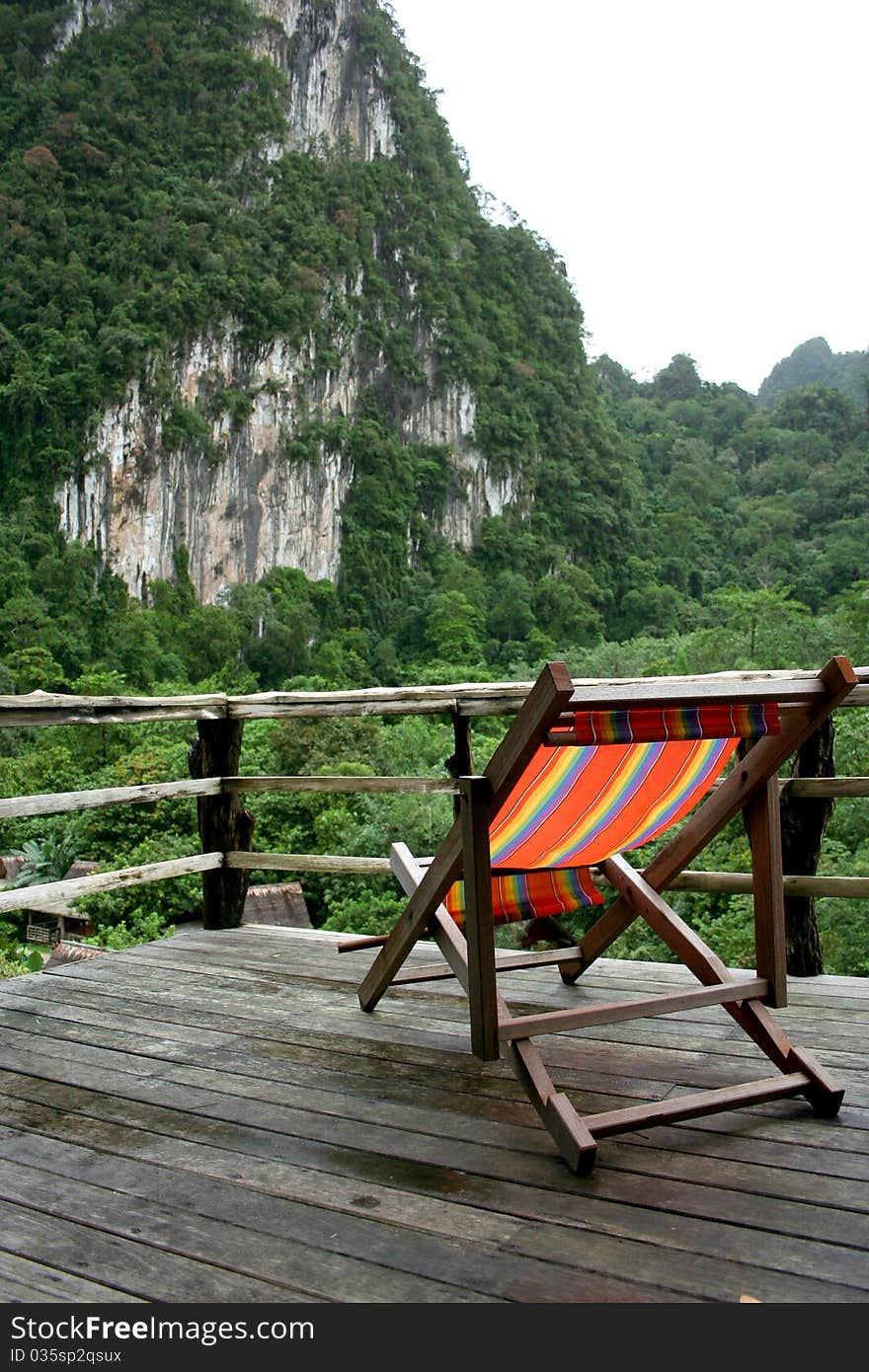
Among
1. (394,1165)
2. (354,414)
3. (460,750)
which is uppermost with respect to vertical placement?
(354,414)

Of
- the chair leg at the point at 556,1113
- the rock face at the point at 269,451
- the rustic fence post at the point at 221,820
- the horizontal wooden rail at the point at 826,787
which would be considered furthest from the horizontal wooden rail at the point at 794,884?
the rock face at the point at 269,451

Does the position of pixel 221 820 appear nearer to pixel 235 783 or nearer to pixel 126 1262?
pixel 235 783

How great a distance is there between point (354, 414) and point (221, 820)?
4035 centimetres

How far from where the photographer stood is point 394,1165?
1.28m

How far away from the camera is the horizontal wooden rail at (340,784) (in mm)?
2477

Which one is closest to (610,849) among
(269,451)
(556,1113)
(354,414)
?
(556,1113)

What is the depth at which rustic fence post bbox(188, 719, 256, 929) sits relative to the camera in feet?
9.32

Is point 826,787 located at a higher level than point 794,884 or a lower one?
higher

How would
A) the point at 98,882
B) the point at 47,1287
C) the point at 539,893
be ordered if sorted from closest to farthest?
the point at 47,1287 < the point at 539,893 < the point at 98,882

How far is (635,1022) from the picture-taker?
6.18 feet

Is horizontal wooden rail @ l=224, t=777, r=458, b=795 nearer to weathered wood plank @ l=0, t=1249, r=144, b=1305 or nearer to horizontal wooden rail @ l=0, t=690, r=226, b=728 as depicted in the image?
horizontal wooden rail @ l=0, t=690, r=226, b=728

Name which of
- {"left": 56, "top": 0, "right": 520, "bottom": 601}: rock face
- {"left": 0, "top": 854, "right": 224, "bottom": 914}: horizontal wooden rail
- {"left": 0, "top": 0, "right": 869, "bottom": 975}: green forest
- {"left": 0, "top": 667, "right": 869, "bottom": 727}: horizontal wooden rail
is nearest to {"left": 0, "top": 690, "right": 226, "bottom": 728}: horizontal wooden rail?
{"left": 0, "top": 667, "right": 869, "bottom": 727}: horizontal wooden rail

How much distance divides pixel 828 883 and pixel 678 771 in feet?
2.16
